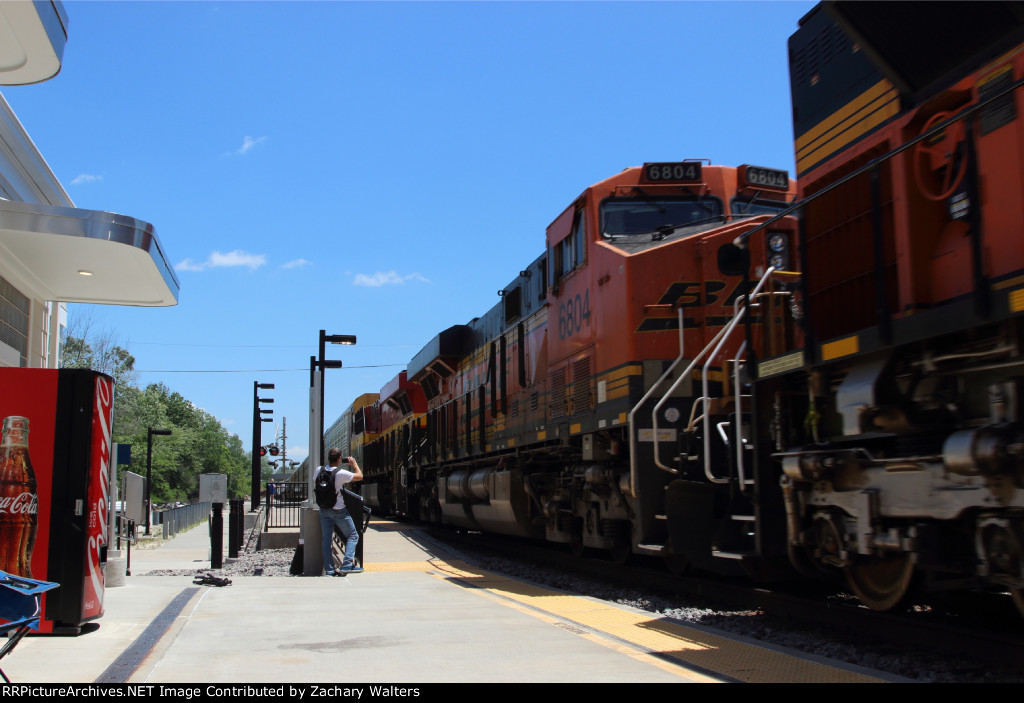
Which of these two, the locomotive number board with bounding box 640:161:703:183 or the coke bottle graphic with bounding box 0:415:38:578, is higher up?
the locomotive number board with bounding box 640:161:703:183

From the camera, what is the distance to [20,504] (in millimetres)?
6188

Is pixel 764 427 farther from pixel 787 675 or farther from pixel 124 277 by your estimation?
pixel 124 277

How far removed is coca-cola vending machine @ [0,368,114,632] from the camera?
6156 millimetres

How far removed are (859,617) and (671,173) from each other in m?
5.43

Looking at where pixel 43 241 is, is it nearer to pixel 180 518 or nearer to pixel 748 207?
pixel 748 207

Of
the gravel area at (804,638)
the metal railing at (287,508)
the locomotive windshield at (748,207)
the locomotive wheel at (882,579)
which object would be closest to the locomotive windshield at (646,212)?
the locomotive windshield at (748,207)

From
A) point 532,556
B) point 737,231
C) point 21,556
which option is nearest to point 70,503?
point 21,556

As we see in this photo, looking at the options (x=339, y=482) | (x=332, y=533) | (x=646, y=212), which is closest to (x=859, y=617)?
(x=646, y=212)

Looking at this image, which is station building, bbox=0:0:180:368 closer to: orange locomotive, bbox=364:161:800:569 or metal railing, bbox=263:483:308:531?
orange locomotive, bbox=364:161:800:569

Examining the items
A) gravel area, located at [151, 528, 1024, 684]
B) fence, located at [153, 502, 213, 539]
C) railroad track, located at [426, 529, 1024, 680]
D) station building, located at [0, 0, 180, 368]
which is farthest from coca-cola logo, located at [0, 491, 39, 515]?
fence, located at [153, 502, 213, 539]

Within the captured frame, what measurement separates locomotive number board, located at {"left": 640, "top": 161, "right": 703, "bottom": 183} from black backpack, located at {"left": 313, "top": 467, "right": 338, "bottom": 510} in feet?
18.1

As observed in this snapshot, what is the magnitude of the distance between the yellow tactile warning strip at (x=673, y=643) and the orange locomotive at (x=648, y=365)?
2.71 ft

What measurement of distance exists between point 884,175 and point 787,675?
3.18 m

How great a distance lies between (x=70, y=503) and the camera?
6.33m
